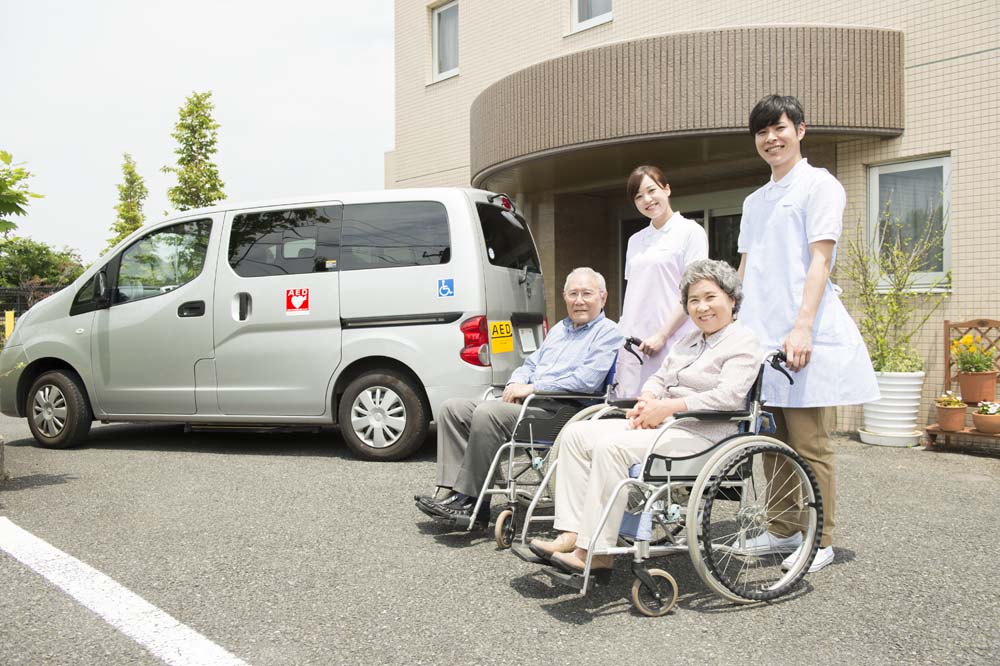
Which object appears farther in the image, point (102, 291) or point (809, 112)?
point (809, 112)

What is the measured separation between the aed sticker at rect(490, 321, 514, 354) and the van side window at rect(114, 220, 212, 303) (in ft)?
8.77

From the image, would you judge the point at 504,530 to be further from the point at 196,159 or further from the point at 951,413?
the point at 196,159

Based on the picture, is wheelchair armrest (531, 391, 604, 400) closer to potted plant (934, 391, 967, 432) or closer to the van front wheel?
the van front wheel

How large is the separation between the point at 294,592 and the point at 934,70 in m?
7.36

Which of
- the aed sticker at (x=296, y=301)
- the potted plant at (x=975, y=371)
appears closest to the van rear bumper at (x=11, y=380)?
the aed sticker at (x=296, y=301)

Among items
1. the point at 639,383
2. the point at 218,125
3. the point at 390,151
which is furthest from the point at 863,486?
the point at 218,125

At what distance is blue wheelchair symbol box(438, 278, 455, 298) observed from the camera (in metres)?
6.32

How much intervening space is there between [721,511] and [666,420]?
0.50 metres

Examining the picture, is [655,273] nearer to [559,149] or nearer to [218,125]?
[559,149]

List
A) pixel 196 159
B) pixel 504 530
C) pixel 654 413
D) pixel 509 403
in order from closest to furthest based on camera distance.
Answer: pixel 654 413 → pixel 504 530 → pixel 509 403 → pixel 196 159

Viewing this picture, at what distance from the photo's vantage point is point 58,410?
7.44m

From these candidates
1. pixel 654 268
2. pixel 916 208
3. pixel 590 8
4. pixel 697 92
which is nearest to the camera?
pixel 654 268

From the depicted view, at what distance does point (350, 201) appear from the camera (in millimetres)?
6777

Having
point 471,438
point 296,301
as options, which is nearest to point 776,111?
point 471,438
